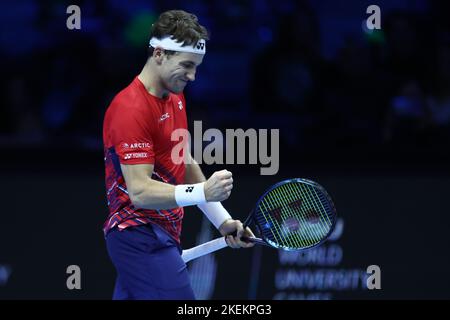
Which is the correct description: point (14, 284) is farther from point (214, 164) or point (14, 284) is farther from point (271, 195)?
point (271, 195)

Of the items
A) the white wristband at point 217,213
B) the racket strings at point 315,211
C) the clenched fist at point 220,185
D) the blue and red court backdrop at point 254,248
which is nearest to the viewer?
the clenched fist at point 220,185

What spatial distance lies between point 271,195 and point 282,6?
10.5 feet

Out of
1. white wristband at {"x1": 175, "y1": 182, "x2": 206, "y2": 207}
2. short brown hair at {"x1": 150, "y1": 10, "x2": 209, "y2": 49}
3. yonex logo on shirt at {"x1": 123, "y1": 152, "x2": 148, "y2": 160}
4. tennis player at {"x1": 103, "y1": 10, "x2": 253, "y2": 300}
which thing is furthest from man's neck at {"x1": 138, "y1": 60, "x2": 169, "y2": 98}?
white wristband at {"x1": 175, "y1": 182, "x2": 206, "y2": 207}

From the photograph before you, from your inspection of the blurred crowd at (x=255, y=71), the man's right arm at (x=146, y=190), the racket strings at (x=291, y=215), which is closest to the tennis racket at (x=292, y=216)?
the racket strings at (x=291, y=215)

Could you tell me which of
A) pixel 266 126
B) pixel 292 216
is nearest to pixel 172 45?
pixel 292 216

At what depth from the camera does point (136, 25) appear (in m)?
7.75

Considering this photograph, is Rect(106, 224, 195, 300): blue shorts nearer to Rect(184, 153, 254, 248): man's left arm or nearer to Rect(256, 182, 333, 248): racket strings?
Rect(184, 153, 254, 248): man's left arm

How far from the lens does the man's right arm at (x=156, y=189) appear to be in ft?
14.6

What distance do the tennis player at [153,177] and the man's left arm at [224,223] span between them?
307mm

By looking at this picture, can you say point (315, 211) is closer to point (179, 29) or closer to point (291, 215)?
point (291, 215)

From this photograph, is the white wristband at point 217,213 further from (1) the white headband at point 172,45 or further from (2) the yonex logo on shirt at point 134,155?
(1) the white headband at point 172,45

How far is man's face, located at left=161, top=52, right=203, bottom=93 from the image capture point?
462 cm

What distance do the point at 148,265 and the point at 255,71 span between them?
134 inches
